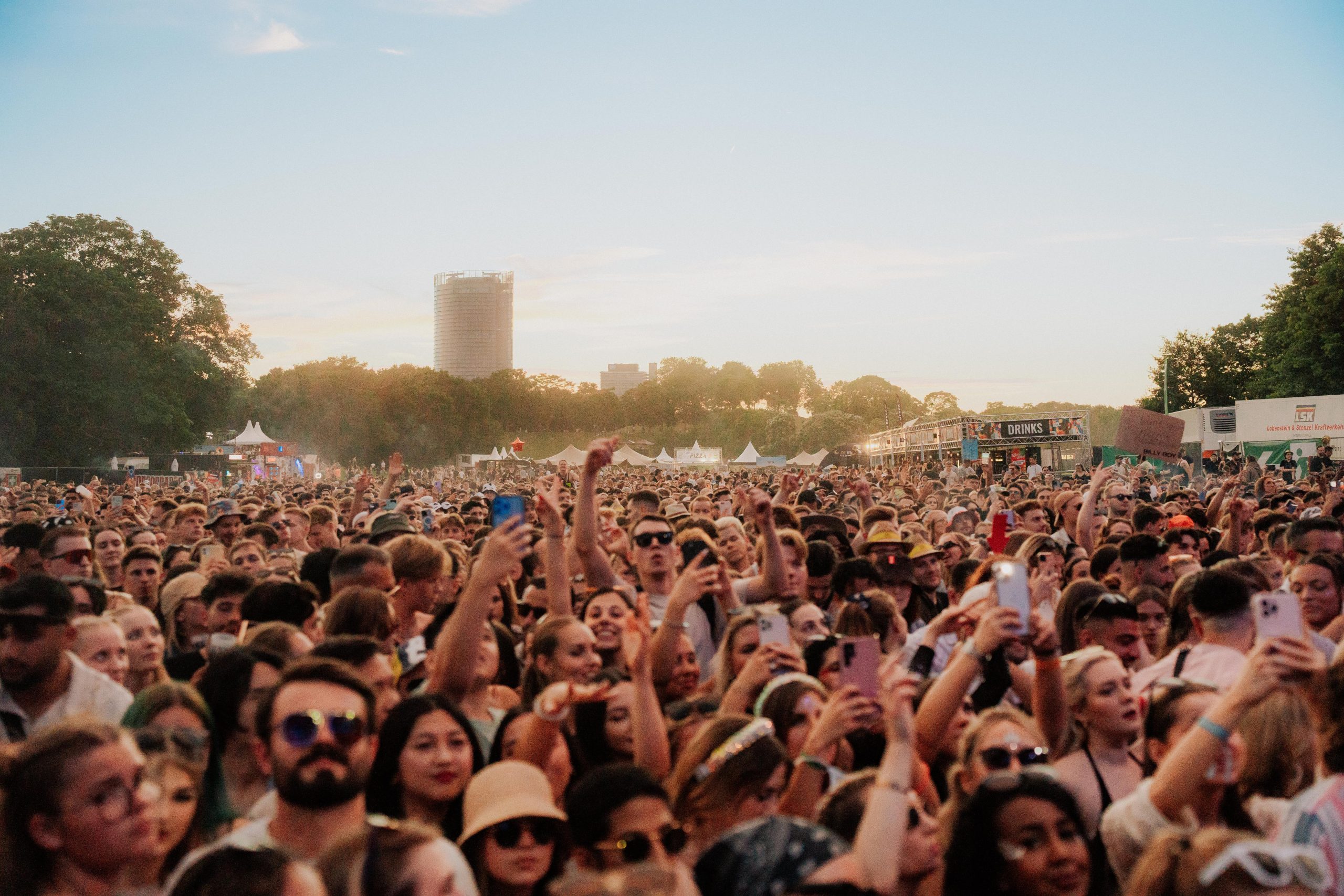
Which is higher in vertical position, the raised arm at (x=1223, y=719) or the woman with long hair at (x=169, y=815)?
the raised arm at (x=1223, y=719)

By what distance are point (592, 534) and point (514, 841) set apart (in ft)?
11.9

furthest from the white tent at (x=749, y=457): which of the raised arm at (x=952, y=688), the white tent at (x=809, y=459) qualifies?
the raised arm at (x=952, y=688)

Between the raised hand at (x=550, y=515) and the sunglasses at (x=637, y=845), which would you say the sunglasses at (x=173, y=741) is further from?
the raised hand at (x=550, y=515)

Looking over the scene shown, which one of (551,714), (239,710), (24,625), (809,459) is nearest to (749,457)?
(809,459)

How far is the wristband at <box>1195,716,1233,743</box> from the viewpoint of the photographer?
3236mm

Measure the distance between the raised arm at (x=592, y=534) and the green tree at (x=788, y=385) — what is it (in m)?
116

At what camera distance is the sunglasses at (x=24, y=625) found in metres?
4.54

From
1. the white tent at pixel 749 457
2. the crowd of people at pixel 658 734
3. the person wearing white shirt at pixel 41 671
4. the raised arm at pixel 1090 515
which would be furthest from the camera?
the white tent at pixel 749 457

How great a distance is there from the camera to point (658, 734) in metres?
4.03

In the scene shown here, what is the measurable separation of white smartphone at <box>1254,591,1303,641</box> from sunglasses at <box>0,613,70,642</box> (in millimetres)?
4298

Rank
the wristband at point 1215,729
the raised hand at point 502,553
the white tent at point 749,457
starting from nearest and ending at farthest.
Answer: the wristband at point 1215,729, the raised hand at point 502,553, the white tent at point 749,457

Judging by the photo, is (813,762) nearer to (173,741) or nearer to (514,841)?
(514,841)

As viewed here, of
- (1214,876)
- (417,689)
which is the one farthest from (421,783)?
(1214,876)

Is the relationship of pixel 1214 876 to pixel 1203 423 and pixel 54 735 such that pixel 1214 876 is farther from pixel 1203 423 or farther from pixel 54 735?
pixel 1203 423
